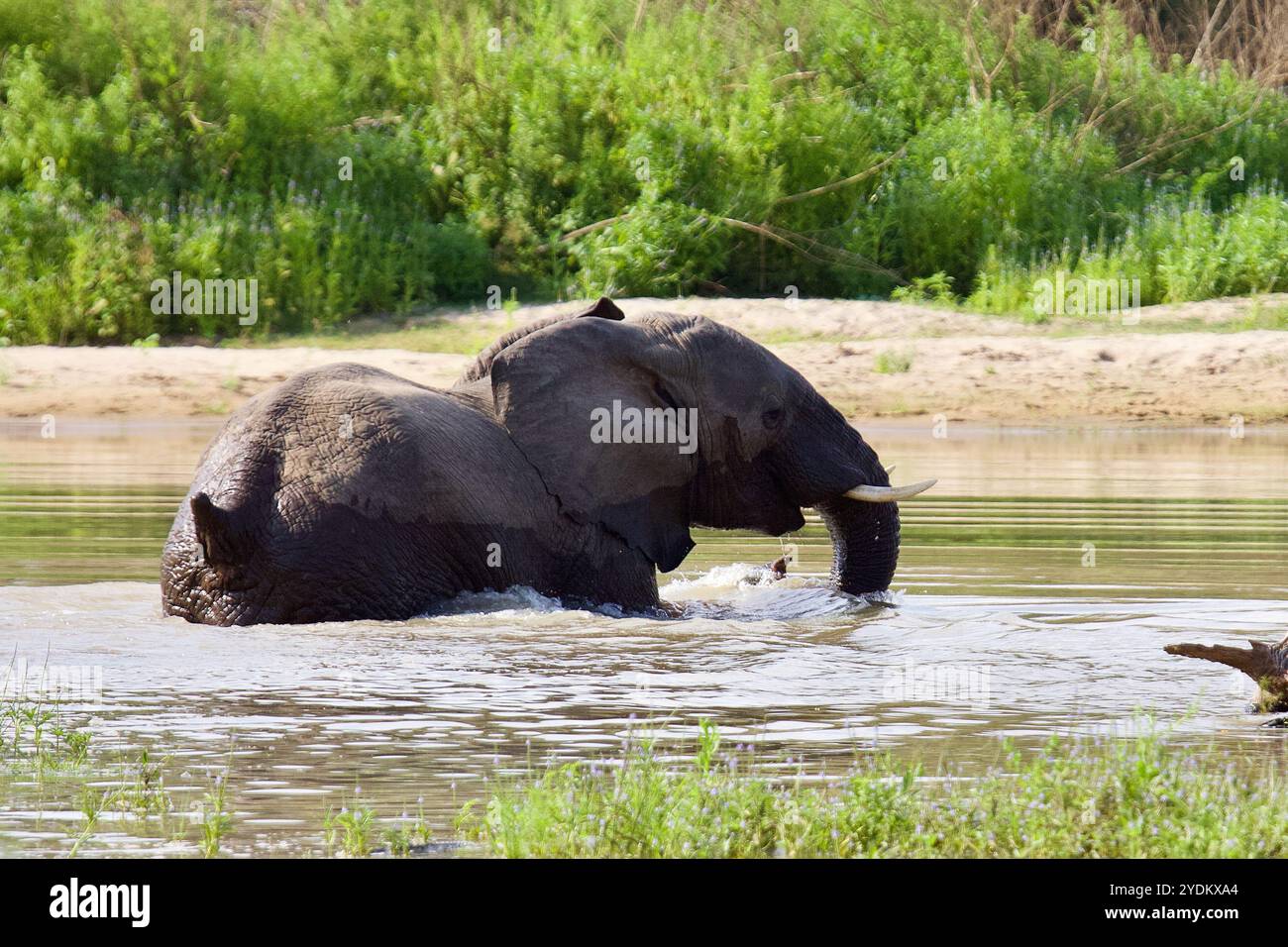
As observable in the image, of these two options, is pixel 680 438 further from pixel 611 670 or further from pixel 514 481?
pixel 611 670

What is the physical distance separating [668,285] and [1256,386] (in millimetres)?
5914

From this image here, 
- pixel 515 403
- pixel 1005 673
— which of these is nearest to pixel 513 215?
pixel 515 403

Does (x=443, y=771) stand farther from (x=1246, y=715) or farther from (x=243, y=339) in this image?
(x=243, y=339)

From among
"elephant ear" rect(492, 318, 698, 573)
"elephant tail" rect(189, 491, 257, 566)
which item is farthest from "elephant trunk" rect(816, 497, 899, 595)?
"elephant tail" rect(189, 491, 257, 566)

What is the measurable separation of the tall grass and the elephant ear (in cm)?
1209

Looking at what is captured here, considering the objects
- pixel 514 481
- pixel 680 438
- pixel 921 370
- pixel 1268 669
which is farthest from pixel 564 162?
pixel 1268 669

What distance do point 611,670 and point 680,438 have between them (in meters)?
1.97

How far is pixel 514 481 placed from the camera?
8539 millimetres

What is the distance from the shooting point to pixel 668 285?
69.8 ft

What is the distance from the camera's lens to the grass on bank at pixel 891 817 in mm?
4723

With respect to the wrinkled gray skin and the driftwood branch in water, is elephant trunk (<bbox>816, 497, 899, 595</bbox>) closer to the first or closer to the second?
the wrinkled gray skin

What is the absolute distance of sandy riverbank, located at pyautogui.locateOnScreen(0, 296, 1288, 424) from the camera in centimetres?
1897

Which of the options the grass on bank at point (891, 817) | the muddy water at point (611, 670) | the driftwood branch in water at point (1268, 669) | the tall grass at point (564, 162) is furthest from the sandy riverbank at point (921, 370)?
the grass on bank at point (891, 817)

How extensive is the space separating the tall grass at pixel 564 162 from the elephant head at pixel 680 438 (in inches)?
465
